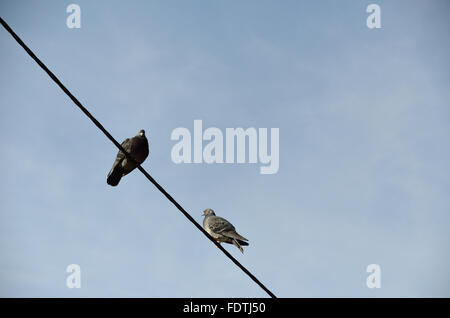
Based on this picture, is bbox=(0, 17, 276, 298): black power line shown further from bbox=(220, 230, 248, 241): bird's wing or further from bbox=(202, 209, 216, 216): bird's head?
bbox=(202, 209, 216, 216): bird's head

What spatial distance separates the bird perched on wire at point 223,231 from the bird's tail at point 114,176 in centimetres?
197

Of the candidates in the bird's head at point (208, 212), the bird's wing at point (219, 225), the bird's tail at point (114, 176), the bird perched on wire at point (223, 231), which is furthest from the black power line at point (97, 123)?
the bird's head at point (208, 212)

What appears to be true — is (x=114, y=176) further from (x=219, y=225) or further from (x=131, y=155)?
(x=219, y=225)

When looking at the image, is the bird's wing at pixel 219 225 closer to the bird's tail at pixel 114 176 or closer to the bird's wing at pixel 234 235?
the bird's wing at pixel 234 235

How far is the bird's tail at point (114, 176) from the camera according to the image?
757cm

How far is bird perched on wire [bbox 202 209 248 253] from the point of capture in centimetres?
793

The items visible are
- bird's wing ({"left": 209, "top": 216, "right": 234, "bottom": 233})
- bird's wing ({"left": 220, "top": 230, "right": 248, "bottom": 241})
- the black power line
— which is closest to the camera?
the black power line

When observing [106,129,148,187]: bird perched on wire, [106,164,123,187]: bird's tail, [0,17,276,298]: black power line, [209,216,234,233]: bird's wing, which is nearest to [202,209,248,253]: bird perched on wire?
[209,216,234,233]: bird's wing

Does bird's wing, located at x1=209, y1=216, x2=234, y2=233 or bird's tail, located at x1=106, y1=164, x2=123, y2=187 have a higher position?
bird's tail, located at x1=106, y1=164, x2=123, y2=187

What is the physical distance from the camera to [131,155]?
787 cm

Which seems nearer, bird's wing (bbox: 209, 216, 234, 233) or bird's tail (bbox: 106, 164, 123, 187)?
bird's tail (bbox: 106, 164, 123, 187)
